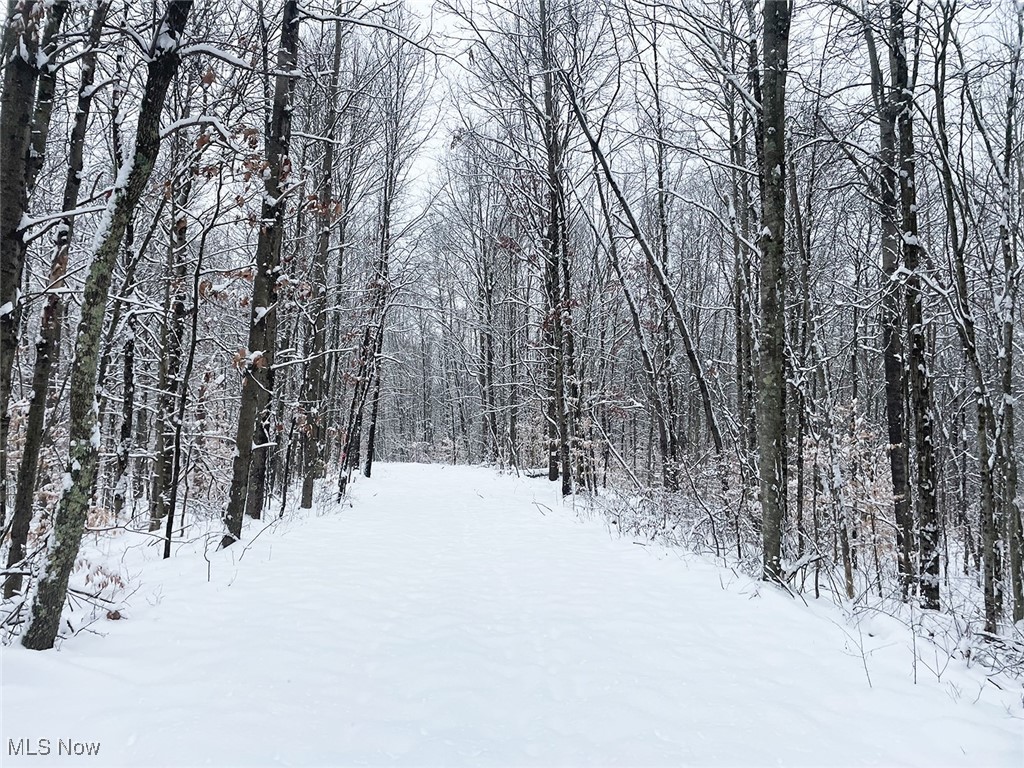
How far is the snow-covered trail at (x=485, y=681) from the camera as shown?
2.20m

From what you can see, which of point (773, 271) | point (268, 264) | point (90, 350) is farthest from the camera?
point (268, 264)

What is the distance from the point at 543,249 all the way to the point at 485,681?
37.6 ft

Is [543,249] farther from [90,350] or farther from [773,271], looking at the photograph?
[90,350]

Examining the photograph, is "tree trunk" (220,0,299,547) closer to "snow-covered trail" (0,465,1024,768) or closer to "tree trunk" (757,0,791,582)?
"snow-covered trail" (0,465,1024,768)

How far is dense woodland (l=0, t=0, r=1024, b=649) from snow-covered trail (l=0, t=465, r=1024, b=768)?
0.83 m

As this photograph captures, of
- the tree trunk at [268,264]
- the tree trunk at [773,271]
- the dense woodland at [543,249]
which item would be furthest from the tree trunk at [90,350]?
the tree trunk at [773,271]

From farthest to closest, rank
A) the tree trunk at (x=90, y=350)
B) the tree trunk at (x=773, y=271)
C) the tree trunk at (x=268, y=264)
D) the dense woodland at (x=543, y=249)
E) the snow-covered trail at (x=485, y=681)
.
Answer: the tree trunk at (x=268, y=264), the tree trunk at (x=773, y=271), the dense woodland at (x=543, y=249), the tree trunk at (x=90, y=350), the snow-covered trail at (x=485, y=681)

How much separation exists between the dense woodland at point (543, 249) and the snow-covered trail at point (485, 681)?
0.83 metres

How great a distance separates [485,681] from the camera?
2861 mm

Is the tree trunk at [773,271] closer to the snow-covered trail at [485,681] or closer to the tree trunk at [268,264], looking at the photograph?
the snow-covered trail at [485,681]

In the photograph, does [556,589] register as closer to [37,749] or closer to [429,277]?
[37,749]

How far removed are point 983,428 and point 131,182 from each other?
809 cm

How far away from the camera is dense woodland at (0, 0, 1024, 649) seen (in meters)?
3.86

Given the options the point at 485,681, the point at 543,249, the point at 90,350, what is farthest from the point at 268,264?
the point at 543,249
